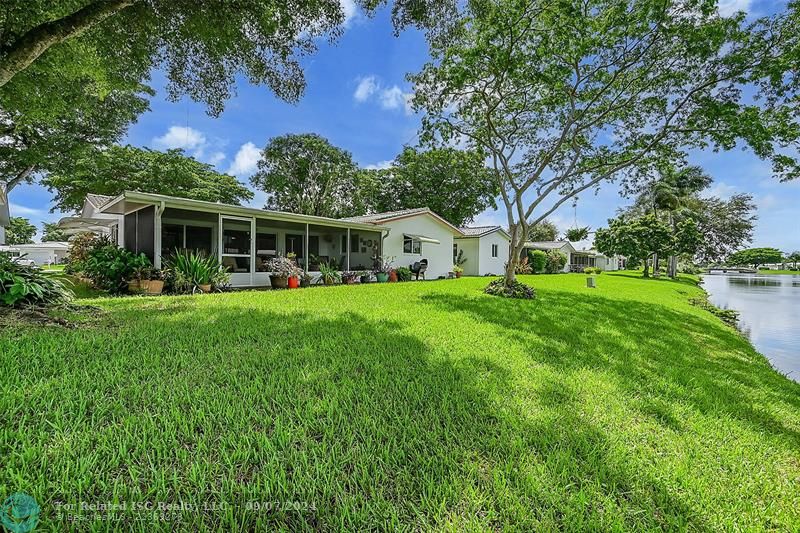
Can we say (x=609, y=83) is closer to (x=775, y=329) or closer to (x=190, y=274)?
(x=775, y=329)

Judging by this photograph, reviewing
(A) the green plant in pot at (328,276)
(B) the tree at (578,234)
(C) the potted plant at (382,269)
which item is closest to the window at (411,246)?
(C) the potted plant at (382,269)

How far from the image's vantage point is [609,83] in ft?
32.2

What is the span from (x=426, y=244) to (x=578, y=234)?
3909 cm

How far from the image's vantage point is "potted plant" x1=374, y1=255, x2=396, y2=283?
15.1 meters

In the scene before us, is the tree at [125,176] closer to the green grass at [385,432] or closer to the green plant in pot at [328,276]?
the green plant in pot at [328,276]

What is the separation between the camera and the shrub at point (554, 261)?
3144 cm

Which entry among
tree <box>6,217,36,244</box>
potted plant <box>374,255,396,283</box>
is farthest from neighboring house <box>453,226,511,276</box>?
tree <box>6,217,36,244</box>

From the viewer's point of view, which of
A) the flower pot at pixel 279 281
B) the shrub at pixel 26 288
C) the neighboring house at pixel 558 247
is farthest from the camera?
the neighboring house at pixel 558 247

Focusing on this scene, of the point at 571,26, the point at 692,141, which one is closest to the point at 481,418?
the point at 571,26

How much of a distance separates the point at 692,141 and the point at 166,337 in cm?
1483

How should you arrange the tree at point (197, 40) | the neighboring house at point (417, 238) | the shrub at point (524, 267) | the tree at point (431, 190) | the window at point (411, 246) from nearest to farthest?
1. the tree at point (197, 40)
2. the neighboring house at point (417, 238)
3. the window at point (411, 246)
4. the shrub at point (524, 267)
5. the tree at point (431, 190)

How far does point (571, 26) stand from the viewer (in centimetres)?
845

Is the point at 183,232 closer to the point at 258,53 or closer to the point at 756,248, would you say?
the point at 258,53

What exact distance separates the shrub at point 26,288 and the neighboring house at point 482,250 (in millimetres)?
20550
